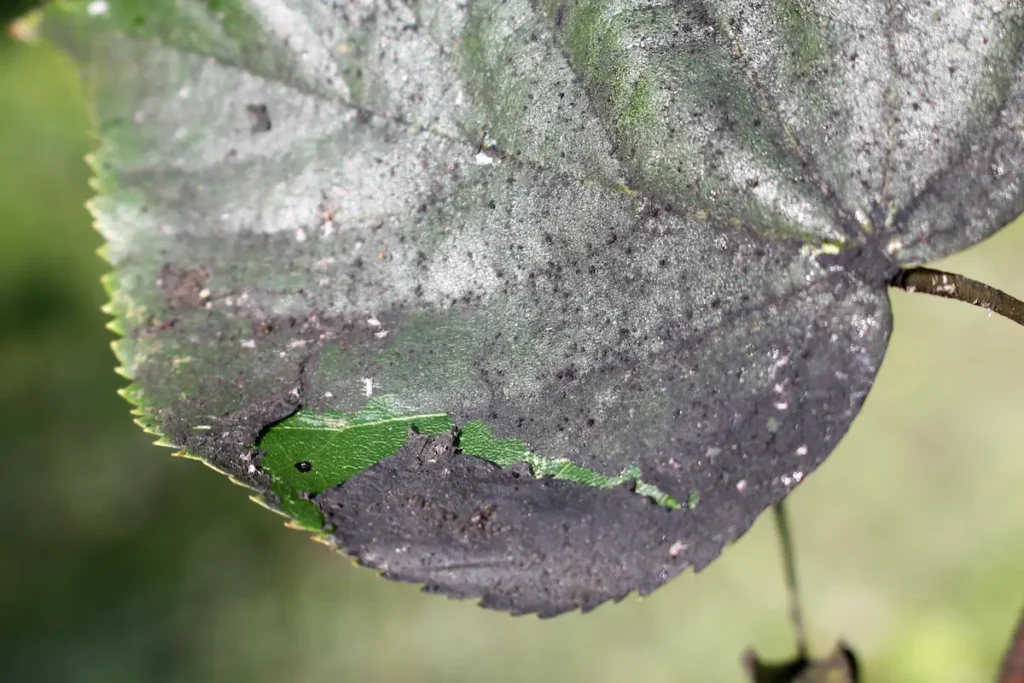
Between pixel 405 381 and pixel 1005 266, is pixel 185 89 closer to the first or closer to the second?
pixel 405 381

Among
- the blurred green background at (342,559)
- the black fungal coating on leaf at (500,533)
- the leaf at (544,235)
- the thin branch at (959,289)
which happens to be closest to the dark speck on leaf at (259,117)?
the leaf at (544,235)

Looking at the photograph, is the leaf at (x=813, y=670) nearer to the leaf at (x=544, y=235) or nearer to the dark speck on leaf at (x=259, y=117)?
the leaf at (x=544, y=235)

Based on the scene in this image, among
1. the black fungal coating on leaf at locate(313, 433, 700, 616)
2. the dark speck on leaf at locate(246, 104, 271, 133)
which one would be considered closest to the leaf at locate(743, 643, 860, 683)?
the black fungal coating on leaf at locate(313, 433, 700, 616)

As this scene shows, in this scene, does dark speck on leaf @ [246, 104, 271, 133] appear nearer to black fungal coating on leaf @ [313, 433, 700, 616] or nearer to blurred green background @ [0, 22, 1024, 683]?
black fungal coating on leaf @ [313, 433, 700, 616]

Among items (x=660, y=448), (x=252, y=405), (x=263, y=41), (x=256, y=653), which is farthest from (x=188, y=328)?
(x=256, y=653)

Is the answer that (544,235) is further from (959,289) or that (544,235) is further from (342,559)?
(342,559)
